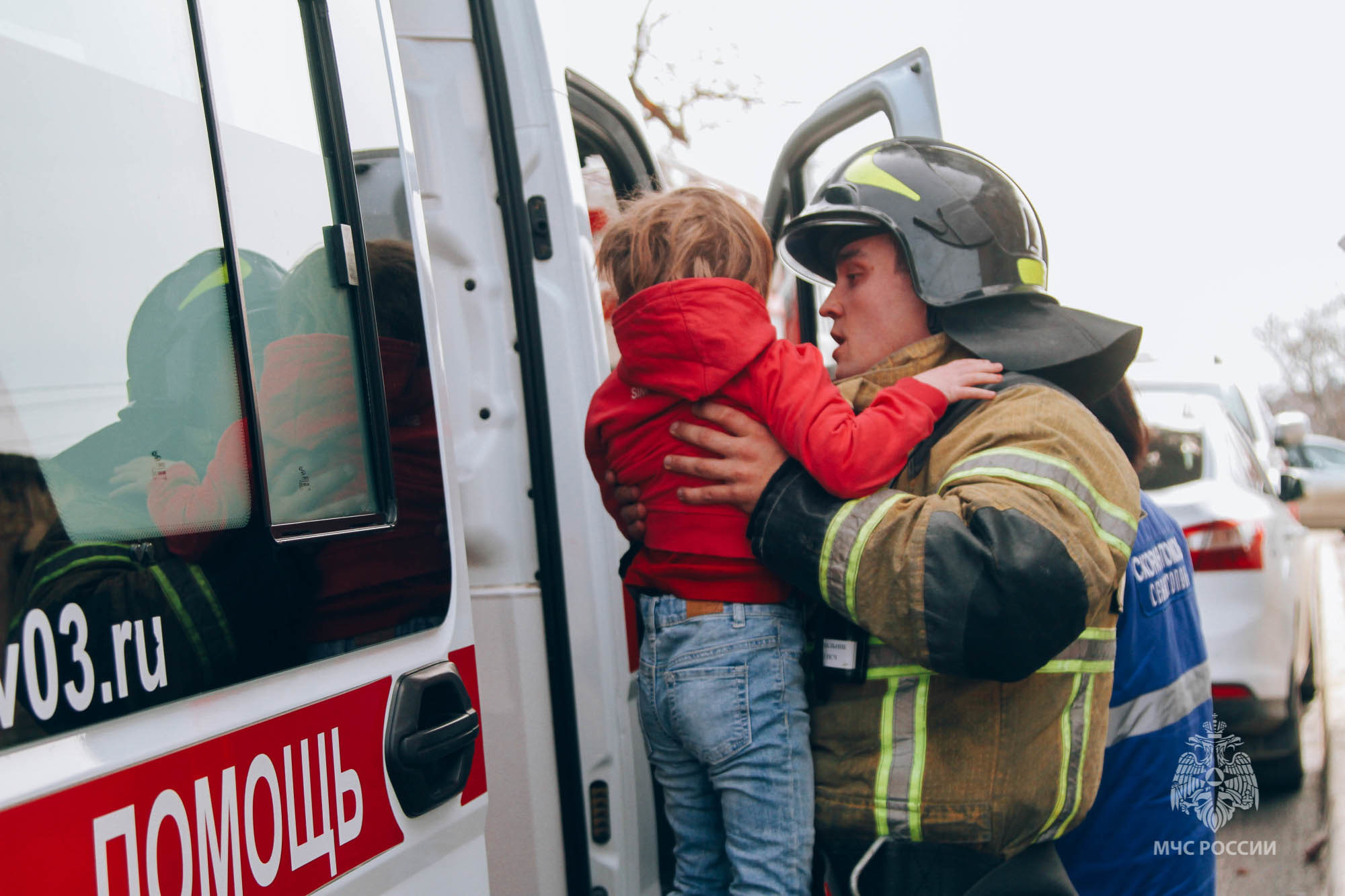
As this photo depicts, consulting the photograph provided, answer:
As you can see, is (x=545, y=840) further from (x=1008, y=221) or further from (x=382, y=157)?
(x=1008, y=221)

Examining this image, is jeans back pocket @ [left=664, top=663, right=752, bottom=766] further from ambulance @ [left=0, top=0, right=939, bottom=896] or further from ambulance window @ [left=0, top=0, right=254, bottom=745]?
ambulance window @ [left=0, top=0, right=254, bottom=745]

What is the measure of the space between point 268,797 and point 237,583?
0.24 metres

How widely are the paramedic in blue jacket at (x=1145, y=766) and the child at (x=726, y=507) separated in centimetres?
66

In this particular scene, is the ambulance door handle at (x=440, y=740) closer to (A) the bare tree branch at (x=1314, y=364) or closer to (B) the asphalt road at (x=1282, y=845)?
(B) the asphalt road at (x=1282, y=845)

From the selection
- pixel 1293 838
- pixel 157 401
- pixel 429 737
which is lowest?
pixel 1293 838

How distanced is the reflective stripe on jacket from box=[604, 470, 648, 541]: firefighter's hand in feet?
1.00

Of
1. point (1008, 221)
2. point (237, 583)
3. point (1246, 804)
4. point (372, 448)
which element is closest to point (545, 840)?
point (372, 448)

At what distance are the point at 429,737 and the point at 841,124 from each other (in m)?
1.94

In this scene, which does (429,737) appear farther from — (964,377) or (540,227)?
(540,227)

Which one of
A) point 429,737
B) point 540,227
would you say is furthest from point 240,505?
point 540,227

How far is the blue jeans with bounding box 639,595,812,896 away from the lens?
66.1 inches

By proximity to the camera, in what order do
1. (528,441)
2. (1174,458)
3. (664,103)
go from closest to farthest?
(528,441) < (1174,458) < (664,103)

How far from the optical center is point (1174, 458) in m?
4.62

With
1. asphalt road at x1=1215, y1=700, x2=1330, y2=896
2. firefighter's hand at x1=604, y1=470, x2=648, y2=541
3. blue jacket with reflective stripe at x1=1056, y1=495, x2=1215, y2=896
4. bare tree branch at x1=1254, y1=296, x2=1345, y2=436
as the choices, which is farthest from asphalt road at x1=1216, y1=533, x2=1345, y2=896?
bare tree branch at x1=1254, y1=296, x2=1345, y2=436
